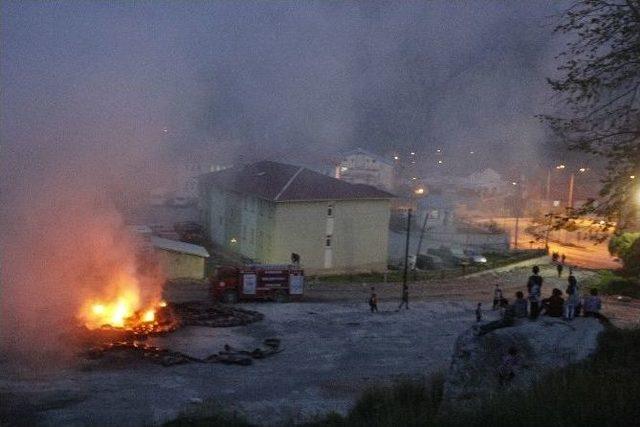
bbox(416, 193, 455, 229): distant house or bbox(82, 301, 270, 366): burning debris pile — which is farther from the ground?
bbox(416, 193, 455, 229): distant house

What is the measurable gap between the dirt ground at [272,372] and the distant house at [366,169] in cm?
3040

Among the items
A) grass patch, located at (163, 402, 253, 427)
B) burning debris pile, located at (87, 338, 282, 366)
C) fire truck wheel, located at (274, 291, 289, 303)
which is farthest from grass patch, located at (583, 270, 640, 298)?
grass patch, located at (163, 402, 253, 427)

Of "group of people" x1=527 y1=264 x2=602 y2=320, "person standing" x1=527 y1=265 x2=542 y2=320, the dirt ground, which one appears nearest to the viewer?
"person standing" x1=527 y1=265 x2=542 y2=320

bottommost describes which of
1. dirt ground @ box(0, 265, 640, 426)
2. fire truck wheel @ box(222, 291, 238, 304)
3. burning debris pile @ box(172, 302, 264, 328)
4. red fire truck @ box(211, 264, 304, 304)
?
dirt ground @ box(0, 265, 640, 426)

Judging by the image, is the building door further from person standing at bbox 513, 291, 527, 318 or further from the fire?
person standing at bbox 513, 291, 527, 318

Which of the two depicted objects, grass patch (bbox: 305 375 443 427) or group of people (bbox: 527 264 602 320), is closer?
grass patch (bbox: 305 375 443 427)

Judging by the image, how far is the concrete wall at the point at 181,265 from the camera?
25656 mm

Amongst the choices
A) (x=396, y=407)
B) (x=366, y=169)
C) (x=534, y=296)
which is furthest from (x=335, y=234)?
(x=366, y=169)

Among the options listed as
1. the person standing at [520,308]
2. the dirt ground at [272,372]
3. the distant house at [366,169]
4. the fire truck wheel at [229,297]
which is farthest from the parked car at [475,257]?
the person standing at [520,308]

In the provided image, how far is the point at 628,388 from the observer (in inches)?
248

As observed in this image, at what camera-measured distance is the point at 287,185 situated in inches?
1152

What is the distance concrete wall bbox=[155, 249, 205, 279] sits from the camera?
25656mm

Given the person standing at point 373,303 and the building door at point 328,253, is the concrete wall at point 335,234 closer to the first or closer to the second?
the building door at point 328,253

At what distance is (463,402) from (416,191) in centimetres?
5199
